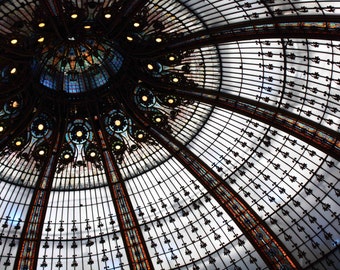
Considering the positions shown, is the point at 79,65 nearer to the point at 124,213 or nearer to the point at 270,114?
the point at 124,213

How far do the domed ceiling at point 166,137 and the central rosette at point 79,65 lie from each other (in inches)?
3.0

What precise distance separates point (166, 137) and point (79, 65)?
582cm

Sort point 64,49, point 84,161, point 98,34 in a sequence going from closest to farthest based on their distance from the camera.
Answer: point 98,34
point 64,49
point 84,161

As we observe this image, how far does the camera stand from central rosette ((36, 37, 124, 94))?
73.4ft

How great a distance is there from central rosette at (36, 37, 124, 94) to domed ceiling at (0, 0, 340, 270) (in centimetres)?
8

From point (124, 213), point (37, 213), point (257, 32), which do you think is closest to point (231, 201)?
point (124, 213)

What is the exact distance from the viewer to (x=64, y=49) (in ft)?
74.2

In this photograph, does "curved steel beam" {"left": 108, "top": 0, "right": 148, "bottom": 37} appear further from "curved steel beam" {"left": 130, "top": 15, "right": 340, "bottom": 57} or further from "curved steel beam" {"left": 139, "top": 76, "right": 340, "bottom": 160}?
"curved steel beam" {"left": 139, "top": 76, "right": 340, "bottom": 160}

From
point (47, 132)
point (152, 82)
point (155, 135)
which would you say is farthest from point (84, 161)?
point (152, 82)

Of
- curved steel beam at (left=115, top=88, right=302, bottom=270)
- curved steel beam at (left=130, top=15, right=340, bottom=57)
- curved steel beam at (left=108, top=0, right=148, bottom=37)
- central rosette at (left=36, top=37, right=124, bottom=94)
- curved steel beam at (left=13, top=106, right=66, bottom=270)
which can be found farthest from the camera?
central rosette at (left=36, top=37, right=124, bottom=94)

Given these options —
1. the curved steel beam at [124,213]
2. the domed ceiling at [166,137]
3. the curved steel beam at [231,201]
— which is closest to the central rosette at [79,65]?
the domed ceiling at [166,137]

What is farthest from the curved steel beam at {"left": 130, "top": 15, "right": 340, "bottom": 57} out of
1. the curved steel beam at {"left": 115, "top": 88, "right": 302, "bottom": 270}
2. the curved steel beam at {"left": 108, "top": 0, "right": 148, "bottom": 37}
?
the curved steel beam at {"left": 115, "top": 88, "right": 302, "bottom": 270}

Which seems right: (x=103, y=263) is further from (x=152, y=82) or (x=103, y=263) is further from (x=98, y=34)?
(x=98, y=34)

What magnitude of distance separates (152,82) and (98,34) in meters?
3.58
